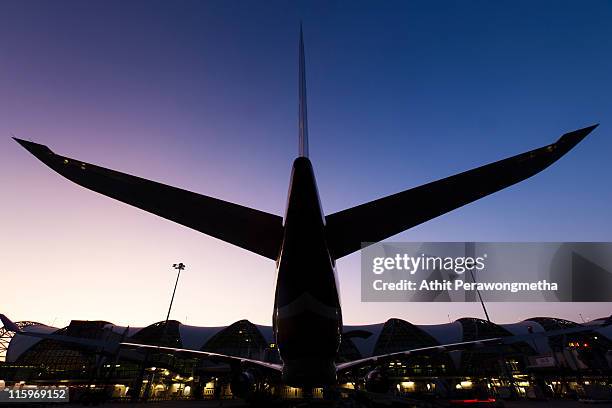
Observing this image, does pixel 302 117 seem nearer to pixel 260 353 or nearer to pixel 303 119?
pixel 303 119

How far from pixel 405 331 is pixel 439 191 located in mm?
69113

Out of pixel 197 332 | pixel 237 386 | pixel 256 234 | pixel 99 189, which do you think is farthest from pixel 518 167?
pixel 197 332

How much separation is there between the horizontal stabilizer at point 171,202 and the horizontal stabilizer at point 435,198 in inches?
80.1

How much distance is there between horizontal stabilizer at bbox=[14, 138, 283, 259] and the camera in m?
6.32

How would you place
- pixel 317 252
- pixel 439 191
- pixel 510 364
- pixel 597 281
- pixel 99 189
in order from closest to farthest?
pixel 99 189 → pixel 439 191 → pixel 317 252 → pixel 597 281 → pixel 510 364

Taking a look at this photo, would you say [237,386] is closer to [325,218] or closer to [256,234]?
[256,234]

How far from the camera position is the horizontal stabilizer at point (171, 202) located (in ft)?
20.7

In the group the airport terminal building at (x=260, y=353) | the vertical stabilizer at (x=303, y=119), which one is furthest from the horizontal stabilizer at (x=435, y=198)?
the airport terminal building at (x=260, y=353)

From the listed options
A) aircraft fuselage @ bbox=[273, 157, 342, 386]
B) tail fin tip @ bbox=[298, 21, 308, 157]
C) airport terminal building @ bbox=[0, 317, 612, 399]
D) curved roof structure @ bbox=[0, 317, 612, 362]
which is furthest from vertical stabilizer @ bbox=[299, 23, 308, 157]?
curved roof structure @ bbox=[0, 317, 612, 362]

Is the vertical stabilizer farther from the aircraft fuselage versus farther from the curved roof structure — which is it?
the curved roof structure

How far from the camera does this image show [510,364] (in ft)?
210

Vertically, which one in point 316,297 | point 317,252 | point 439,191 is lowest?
point 316,297

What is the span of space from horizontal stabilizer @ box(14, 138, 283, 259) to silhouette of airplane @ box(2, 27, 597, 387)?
2cm

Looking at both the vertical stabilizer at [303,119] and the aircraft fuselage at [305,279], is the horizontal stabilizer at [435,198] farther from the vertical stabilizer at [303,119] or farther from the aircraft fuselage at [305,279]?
the vertical stabilizer at [303,119]
